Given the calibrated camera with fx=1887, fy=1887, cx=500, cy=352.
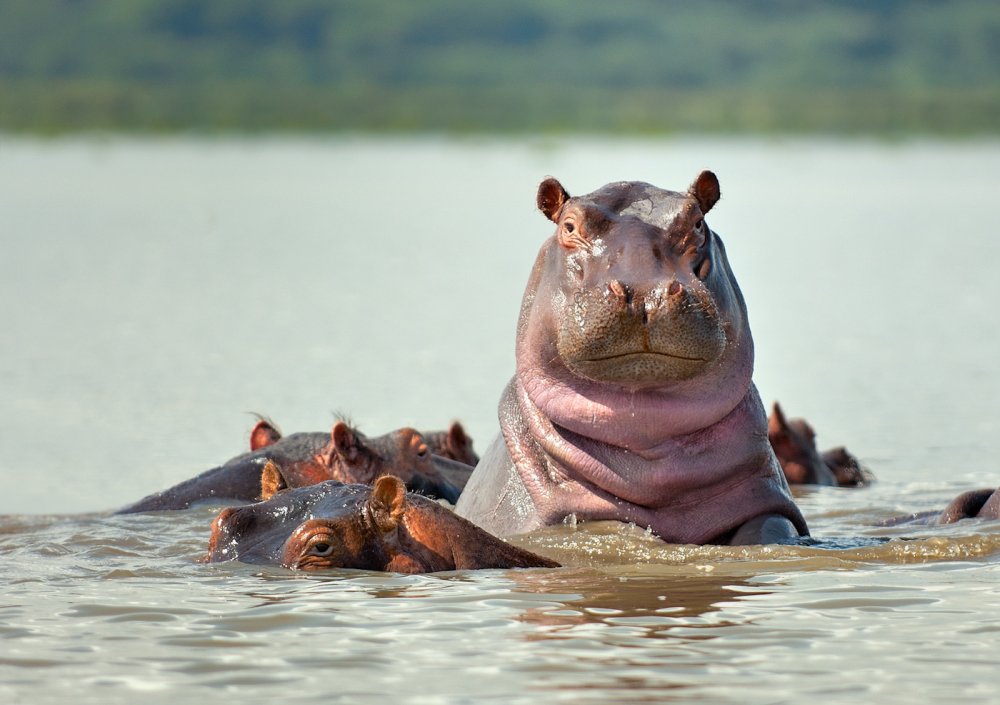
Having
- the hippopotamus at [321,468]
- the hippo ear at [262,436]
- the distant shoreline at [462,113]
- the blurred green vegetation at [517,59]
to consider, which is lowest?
the hippopotamus at [321,468]

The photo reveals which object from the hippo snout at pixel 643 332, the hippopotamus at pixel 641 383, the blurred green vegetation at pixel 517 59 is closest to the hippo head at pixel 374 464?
the hippopotamus at pixel 641 383

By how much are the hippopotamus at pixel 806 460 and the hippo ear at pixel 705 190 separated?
2.62 meters

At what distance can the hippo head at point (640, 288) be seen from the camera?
6.23 meters

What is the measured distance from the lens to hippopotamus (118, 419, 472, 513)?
7.95 metres

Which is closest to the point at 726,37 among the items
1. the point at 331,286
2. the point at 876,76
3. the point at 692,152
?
the point at 876,76

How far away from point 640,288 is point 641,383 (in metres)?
0.34

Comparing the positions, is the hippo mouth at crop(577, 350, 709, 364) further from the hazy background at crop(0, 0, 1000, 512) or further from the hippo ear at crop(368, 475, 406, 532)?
the hazy background at crop(0, 0, 1000, 512)

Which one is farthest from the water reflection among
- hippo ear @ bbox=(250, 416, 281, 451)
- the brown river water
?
hippo ear @ bbox=(250, 416, 281, 451)

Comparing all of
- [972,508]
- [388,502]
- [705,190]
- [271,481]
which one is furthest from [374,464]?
[972,508]

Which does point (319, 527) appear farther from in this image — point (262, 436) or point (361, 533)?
point (262, 436)

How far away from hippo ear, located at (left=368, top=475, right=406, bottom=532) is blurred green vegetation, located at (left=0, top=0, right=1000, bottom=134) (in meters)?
71.4

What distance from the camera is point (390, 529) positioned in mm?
5895

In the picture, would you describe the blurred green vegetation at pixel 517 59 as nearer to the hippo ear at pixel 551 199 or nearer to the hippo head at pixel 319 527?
the hippo ear at pixel 551 199

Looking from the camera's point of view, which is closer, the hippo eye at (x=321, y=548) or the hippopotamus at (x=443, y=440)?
the hippo eye at (x=321, y=548)
